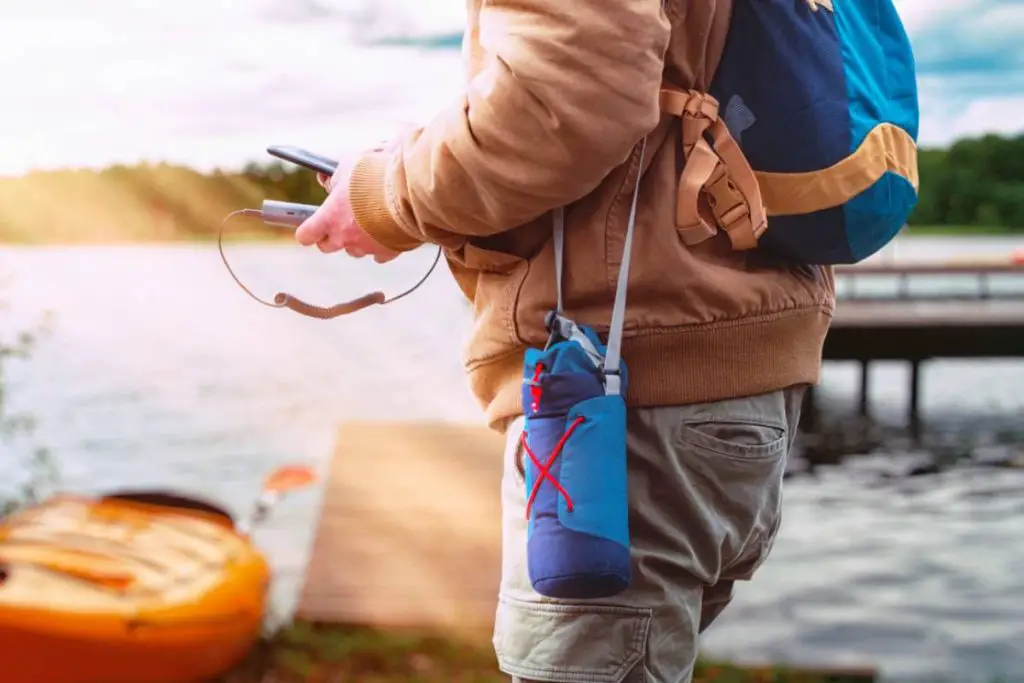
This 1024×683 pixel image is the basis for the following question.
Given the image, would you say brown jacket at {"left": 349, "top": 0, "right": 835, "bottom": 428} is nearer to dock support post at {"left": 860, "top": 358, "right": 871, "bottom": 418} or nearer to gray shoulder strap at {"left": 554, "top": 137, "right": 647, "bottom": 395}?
gray shoulder strap at {"left": 554, "top": 137, "right": 647, "bottom": 395}

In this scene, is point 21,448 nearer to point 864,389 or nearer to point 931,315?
point 931,315

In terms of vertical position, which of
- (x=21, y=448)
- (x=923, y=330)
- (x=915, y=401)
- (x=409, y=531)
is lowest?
(x=915, y=401)

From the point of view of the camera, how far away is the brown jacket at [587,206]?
896 millimetres

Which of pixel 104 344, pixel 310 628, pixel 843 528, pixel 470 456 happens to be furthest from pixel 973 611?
pixel 104 344

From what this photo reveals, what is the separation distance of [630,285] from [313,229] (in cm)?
34

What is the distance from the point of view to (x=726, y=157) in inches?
39.4

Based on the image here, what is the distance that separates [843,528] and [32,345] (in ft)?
26.9

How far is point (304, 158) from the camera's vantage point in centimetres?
118

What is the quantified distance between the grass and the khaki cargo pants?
304 cm

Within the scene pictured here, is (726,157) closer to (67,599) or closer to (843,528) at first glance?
(67,599)

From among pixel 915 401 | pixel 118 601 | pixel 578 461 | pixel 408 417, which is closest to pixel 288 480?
pixel 118 601

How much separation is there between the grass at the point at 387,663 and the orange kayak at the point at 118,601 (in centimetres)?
25

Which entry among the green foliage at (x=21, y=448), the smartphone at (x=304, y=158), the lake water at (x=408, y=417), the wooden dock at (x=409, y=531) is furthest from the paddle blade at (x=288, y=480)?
the smartphone at (x=304, y=158)

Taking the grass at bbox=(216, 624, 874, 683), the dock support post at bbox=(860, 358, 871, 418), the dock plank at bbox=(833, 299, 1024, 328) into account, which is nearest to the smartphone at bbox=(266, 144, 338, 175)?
the grass at bbox=(216, 624, 874, 683)
